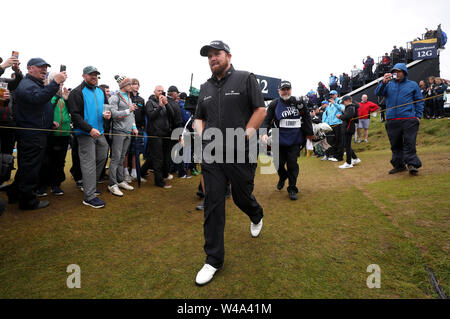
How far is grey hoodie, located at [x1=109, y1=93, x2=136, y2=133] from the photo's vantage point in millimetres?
4898

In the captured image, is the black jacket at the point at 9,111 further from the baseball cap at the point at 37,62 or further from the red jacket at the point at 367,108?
the red jacket at the point at 367,108

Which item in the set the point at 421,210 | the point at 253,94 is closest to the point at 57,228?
the point at 253,94

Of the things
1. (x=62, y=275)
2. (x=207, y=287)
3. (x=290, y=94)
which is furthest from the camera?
(x=290, y=94)

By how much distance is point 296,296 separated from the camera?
1977mm

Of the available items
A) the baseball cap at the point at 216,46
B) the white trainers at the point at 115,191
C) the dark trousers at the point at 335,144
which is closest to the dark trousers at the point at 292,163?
the baseball cap at the point at 216,46

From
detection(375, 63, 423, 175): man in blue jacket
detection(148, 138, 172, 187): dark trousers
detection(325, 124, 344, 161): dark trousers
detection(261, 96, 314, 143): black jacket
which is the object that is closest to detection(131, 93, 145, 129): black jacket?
detection(148, 138, 172, 187): dark trousers

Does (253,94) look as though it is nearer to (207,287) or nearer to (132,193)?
(207,287)

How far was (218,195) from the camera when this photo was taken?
239cm

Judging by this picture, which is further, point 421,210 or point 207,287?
point 421,210

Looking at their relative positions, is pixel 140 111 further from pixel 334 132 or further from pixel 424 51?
pixel 424 51

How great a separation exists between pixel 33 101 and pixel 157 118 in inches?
103

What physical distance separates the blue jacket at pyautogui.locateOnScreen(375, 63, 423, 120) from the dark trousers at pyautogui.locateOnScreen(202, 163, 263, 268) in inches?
186
